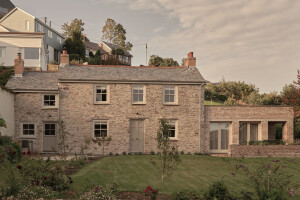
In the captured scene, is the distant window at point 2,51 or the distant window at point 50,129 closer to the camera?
the distant window at point 50,129

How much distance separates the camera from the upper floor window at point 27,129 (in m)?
21.6

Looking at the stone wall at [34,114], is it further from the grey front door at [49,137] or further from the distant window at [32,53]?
the distant window at [32,53]

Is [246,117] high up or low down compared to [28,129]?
up

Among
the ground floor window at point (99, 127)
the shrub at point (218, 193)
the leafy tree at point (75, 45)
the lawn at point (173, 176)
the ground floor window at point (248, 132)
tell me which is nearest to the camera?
the shrub at point (218, 193)

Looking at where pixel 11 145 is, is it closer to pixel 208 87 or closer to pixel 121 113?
pixel 121 113

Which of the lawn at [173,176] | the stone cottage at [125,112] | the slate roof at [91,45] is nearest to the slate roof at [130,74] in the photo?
the stone cottage at [125,112]

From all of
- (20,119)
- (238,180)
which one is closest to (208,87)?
(20,119)

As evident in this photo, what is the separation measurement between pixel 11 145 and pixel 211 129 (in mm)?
15396

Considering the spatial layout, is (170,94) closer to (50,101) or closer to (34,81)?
(50,101)

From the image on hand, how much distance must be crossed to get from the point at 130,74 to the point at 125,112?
11.0 feet

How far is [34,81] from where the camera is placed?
74.7 feet

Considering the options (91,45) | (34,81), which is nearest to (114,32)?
(91,45)

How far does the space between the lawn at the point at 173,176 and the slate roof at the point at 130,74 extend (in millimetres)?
7225

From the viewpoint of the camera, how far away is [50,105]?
22047 mm
